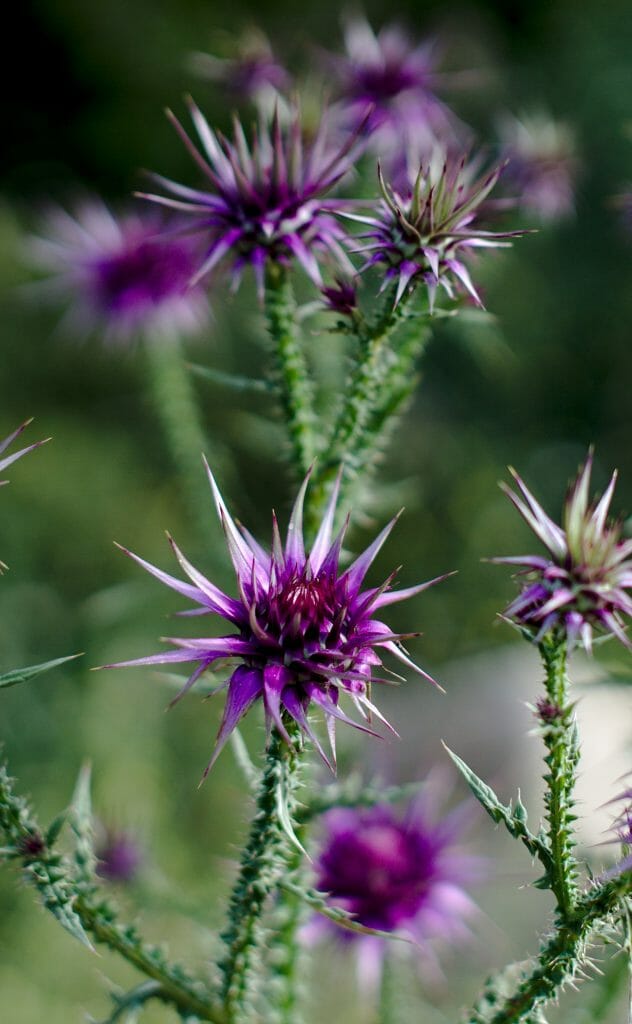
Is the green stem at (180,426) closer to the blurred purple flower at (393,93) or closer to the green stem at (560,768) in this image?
the blurred purple flower at (393,93)

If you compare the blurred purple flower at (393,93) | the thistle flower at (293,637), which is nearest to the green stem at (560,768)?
the thistle flower at (293,637)

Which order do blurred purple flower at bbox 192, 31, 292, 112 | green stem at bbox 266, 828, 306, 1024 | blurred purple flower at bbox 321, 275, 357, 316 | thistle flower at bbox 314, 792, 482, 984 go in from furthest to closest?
1. blurred purple flower at bbox 192, 31, 292, 112
2. thistle flower at bbox 314, 792, 482, 984
3. green stem at bbox 266, 828, 306, 1024
4. blurred purple flower at bbox 321, 275, 357, 316

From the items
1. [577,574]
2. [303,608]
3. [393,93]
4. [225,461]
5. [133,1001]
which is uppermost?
[393,93]

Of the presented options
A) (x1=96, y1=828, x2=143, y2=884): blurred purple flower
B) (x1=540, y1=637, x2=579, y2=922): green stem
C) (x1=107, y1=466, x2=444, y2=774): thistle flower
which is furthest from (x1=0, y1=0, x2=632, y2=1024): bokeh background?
(x1=107, y1=466, x2=444, y2=774): thistle flower

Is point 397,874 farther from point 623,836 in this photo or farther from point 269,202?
point 269,202

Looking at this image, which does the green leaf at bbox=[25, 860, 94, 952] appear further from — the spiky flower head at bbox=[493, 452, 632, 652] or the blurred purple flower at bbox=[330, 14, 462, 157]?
the blurred purple flower at bbox=[330, 14, 462, 157]

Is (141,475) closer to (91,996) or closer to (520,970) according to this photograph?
(91,996)

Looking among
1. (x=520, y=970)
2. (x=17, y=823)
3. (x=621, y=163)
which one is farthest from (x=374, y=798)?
(x=621, y=163)

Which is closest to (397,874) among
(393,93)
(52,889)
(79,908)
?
(79,908)
